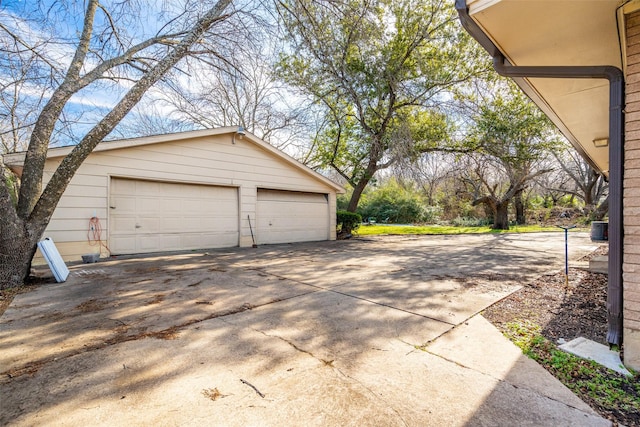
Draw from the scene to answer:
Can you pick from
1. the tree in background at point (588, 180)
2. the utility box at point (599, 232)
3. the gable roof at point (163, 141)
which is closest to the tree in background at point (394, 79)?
the gable roof at point (163, 141)

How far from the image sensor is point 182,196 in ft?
25.9

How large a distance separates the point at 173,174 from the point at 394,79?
7.99 m

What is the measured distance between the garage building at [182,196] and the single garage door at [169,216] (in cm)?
2

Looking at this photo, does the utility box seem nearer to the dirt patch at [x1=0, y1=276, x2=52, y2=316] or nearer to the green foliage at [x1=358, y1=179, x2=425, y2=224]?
the dirt patch at [x1=0, y1=276, x2=52, y2=316]

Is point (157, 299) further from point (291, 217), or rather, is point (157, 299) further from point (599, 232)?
point (291, 217)

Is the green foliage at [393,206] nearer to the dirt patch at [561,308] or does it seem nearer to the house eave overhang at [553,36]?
the dirt patch at [561,308]

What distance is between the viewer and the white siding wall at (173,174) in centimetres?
622

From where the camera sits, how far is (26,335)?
2.52m

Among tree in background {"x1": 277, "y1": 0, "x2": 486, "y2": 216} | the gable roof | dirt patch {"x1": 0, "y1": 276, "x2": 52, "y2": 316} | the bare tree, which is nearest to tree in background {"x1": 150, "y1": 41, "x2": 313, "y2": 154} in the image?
tree in background {"x1": 277, "y1": 0, "x2": 486, "y2": 216}

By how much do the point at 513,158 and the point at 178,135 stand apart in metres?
11.8

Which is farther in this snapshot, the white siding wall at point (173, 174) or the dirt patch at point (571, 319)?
the white siding wall at point (173, 174)

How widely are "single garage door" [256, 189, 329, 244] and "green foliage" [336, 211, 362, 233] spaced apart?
99 cm

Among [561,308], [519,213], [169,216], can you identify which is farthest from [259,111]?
[519,213]

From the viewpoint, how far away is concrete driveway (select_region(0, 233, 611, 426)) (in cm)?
157
